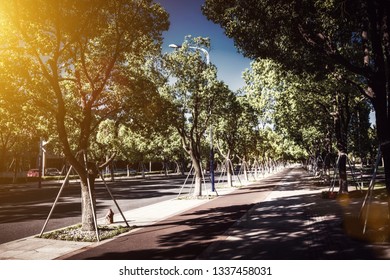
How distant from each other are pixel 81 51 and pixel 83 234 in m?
6.76

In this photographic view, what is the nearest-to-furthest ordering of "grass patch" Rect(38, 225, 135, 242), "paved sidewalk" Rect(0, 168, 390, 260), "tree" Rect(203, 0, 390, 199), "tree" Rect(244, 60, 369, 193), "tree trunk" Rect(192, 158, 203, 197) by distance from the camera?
"paved sidewalk" Rect(0, 168, 390, 260) < "tree" Rect(203, 0, 390, 199) < "grass patch" Rect(38, 225, 135, 242) < "tree" Rect(244, 60, 369, 193) < "tree trunk" Rect(192, 158, 203, 197)

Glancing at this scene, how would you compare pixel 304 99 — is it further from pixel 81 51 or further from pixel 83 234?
pixel 83 234

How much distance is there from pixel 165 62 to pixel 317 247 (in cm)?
1637

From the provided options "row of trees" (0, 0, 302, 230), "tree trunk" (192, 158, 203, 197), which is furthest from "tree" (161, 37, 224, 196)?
"row of trees" (0, 0, 302, 230)

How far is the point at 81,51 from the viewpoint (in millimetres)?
10844

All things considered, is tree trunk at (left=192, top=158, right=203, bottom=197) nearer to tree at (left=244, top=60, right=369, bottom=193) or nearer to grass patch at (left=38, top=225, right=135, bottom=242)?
tree at (left=244, top=60, right=369, bottom=193)

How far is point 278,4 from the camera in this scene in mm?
9469

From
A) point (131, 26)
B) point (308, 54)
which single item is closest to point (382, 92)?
point (308, 54)

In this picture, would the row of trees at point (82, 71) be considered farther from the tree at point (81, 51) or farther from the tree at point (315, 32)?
the tree at point (315, 32)

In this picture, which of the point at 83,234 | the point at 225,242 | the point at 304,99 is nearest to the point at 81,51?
the point at 83,234

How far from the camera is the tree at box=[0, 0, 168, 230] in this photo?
363 inches

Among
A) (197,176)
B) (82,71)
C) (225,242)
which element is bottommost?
(225,242)

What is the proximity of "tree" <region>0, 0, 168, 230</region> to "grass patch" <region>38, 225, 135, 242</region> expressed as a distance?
0.45 meters

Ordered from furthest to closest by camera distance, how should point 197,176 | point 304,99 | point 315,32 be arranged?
point 197,176, point 304,99, point 315,32
